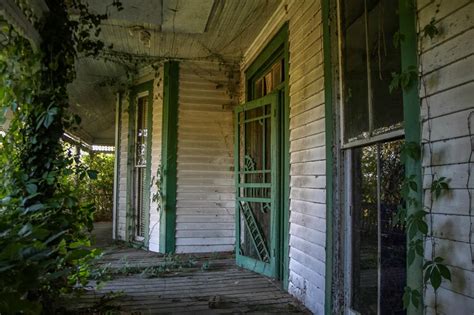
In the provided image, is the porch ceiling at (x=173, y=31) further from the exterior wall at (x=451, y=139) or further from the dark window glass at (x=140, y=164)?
the exterior wall at (x=451, y=139)

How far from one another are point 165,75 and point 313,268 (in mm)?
3697

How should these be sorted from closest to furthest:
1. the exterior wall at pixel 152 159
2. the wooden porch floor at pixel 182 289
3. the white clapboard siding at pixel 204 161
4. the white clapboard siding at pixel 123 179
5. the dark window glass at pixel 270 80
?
the wooden porch floor at pixel 182 289
the dark window glass at pixel 270 80
the white clapboard siding at pixel 204 161
the exterior wall at pixel 152 159
the white clapboard siding at pixel 123 179

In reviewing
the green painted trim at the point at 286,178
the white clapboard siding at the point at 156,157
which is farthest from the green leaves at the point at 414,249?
the white clapboard siding at the point at 156,157

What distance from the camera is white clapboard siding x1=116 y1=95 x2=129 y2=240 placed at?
6340 millimetres

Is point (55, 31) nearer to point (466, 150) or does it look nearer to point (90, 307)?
point (90, 307)

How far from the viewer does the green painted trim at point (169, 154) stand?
5.48 meters

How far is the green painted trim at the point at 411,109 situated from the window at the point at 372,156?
155mm

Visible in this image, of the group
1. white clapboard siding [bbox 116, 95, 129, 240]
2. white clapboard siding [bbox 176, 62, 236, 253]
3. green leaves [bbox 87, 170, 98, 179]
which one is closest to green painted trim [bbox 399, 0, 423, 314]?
green leaves [bbox 87, 170, 98, 179]

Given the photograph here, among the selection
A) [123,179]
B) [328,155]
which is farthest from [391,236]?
[123,179]

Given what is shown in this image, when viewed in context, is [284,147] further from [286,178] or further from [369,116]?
[369,116]

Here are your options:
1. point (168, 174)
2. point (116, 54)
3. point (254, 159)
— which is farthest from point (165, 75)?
point (254, 159)

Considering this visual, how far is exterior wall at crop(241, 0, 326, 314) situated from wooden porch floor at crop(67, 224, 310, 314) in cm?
33

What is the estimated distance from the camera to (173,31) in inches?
179

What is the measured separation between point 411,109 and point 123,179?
536cm
